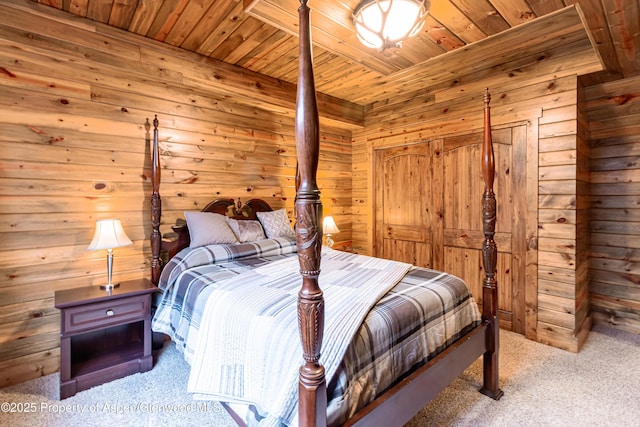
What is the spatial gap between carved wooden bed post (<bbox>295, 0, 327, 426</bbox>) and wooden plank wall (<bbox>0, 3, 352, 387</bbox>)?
2.27m

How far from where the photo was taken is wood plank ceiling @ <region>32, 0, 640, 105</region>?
6.75 ft

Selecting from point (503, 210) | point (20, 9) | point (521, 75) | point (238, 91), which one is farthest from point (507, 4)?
point (20, 9)

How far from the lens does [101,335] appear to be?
2432 mm

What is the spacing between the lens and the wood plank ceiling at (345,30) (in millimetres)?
2057

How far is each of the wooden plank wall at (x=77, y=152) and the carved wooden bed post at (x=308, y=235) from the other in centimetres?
227

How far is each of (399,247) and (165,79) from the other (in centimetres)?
323

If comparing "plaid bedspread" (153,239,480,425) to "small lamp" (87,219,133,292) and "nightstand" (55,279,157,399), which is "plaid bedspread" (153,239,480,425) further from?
"small lamp" (87,219,133,292)

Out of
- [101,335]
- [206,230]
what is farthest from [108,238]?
[101,335]

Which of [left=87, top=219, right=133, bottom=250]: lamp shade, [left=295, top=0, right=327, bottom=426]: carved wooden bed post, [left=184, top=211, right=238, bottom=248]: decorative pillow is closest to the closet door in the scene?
[left=184, top=211, right=238, bottom=248]: decorative pillow

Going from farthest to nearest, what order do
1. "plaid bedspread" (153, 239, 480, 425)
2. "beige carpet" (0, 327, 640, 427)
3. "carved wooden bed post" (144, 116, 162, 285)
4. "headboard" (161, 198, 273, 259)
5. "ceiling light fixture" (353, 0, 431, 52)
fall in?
"headboard" (161, 198, 273, 259) < "carved wooden bed post" (144, 116, 162, 285) < "ceiling light fixture" (353, 0, 431, 52) < "beige carpet" (0, 327, 640, 427) < "plaid bedspread" (153, 239, 480, 425)

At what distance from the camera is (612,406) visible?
1897 mm

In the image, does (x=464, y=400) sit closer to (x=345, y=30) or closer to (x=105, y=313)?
(x=105, y=313)

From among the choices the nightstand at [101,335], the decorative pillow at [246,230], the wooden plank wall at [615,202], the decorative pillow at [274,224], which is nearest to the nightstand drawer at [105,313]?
the nightstand at [101,335]

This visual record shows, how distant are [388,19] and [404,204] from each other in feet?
7.70
